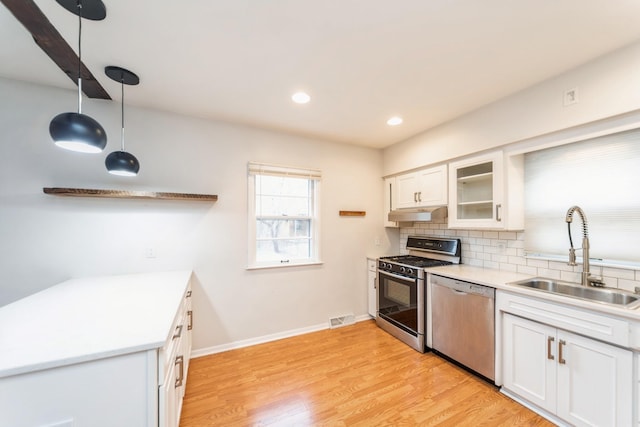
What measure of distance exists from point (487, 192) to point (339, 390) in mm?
2356

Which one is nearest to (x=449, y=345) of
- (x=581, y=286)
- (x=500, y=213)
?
(x=581, y=286)

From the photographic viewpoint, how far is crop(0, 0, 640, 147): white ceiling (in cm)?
135

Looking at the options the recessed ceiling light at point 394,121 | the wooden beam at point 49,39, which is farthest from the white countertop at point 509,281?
the wooden beam at point 49,39

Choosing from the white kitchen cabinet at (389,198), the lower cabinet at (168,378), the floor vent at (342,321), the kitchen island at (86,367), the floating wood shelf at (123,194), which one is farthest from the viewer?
the white kitchen cabinet at (389,198)

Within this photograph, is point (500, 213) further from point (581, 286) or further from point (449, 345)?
point (449, 345)

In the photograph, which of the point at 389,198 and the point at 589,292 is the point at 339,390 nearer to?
the point at 589,292

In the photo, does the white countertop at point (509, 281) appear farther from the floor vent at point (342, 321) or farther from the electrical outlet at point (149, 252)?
the electrical outlet at point (149, 252)

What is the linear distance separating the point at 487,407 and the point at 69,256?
3683 millimetres

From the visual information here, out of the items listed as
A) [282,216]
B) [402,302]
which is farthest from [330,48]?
[402,302]

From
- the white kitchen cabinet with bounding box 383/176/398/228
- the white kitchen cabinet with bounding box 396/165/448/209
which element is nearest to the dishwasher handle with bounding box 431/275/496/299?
the white kitchen cabinet with bounding box 396/165/448/209

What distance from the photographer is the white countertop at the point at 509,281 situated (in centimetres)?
145

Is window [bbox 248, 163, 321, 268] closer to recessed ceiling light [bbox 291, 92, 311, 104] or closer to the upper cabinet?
recessed ceiling light [bbox 291, 92, 311, 104]

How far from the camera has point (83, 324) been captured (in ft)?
4.09

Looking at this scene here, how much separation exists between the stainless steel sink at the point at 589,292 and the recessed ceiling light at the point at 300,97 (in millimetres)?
2400
